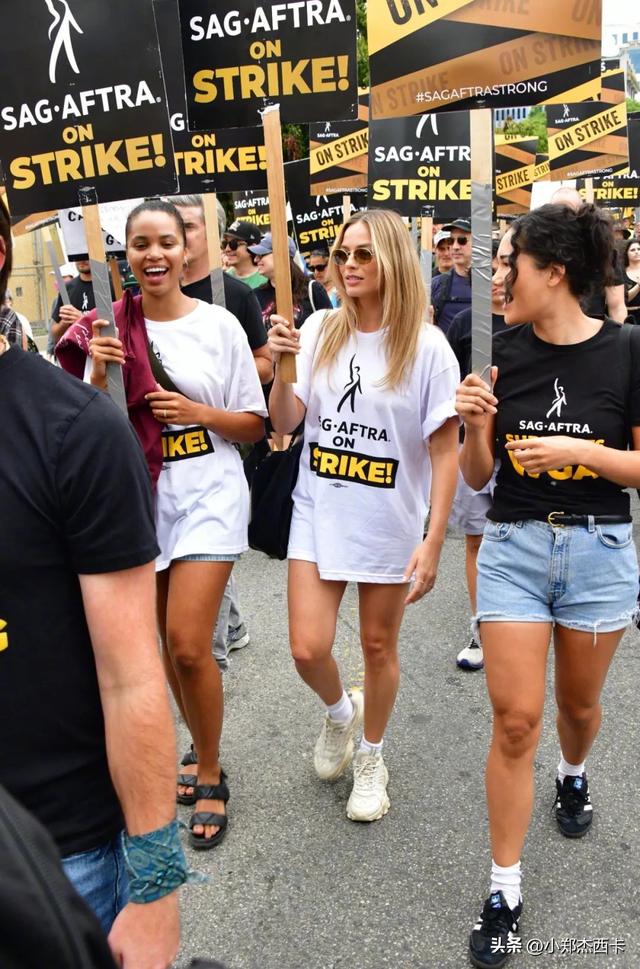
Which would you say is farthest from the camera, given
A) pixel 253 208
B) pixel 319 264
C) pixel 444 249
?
pixel 253 208

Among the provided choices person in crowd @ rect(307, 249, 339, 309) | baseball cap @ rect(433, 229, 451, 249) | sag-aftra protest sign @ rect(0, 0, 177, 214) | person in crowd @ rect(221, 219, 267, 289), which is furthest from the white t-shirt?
person in crowd @ rect(307, 249, 339, 309)

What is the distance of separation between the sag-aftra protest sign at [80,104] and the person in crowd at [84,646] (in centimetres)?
157

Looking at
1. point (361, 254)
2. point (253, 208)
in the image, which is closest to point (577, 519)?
point (361, 254)

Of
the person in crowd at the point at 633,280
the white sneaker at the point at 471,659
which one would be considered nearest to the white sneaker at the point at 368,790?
the white sneaker at the point at 471,659

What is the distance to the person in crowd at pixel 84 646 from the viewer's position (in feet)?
4.51

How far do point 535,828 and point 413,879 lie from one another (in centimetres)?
51

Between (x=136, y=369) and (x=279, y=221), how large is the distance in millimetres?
699

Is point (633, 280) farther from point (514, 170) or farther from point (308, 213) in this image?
point (308, 213)

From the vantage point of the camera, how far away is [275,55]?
3.59 meters

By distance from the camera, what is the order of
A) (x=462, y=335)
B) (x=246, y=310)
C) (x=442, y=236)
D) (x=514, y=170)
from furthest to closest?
(x=514, y=170), (x=442, y=236), (x=462, y=335), (x=246, y=310)

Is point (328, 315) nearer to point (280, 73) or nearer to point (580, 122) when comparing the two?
point (280, 73)

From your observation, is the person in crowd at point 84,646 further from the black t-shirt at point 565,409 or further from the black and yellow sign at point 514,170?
the black and yellow sign at point 514,170

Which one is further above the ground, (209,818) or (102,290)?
(102,290)

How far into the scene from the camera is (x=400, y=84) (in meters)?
3.07
